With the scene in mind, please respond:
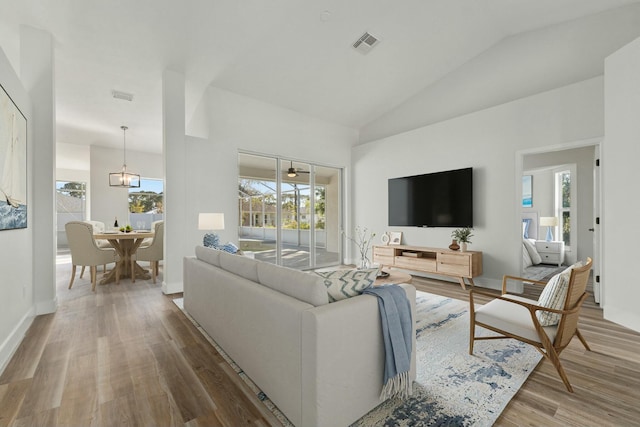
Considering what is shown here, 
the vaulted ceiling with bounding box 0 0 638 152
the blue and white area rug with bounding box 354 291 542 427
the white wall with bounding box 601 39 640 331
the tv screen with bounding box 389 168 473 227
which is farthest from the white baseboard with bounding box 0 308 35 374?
the white wall with bounding box 601 39 640 331

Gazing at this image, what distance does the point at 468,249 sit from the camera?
188 inches

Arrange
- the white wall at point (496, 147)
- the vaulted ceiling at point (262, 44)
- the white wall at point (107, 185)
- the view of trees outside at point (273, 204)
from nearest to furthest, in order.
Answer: the vaulted ceiling at point (262, 44), the white wall at point (496, 147), the view of trees outside at point (273, 204), the white wall at point (107, 185)

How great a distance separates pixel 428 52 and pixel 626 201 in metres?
3.30

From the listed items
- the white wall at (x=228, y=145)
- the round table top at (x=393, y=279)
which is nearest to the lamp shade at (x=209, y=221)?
the white wall at (x=228, y=145)

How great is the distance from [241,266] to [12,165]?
86.9 inches

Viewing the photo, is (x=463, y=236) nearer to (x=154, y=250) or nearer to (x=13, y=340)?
(x=154, y=250)

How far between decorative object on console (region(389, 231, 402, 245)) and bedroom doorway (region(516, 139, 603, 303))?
6.58 ft

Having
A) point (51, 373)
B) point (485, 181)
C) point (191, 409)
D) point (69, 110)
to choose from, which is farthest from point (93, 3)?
point (485, 181)

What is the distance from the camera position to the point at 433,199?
5102mm

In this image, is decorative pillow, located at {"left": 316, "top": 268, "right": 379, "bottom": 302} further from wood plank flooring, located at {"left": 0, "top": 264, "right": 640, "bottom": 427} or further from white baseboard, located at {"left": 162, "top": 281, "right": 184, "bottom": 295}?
white baseboard, located at {"left": 162, "top": 281, "right": 184, "bottom": 295}

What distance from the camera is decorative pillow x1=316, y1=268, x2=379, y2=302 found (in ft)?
5.39

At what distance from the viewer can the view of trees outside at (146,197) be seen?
7.55m

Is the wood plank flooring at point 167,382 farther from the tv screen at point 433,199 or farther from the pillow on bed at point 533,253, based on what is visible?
the pillow on bed at point 533,253

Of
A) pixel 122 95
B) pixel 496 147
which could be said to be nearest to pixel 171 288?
pixel 122 95
